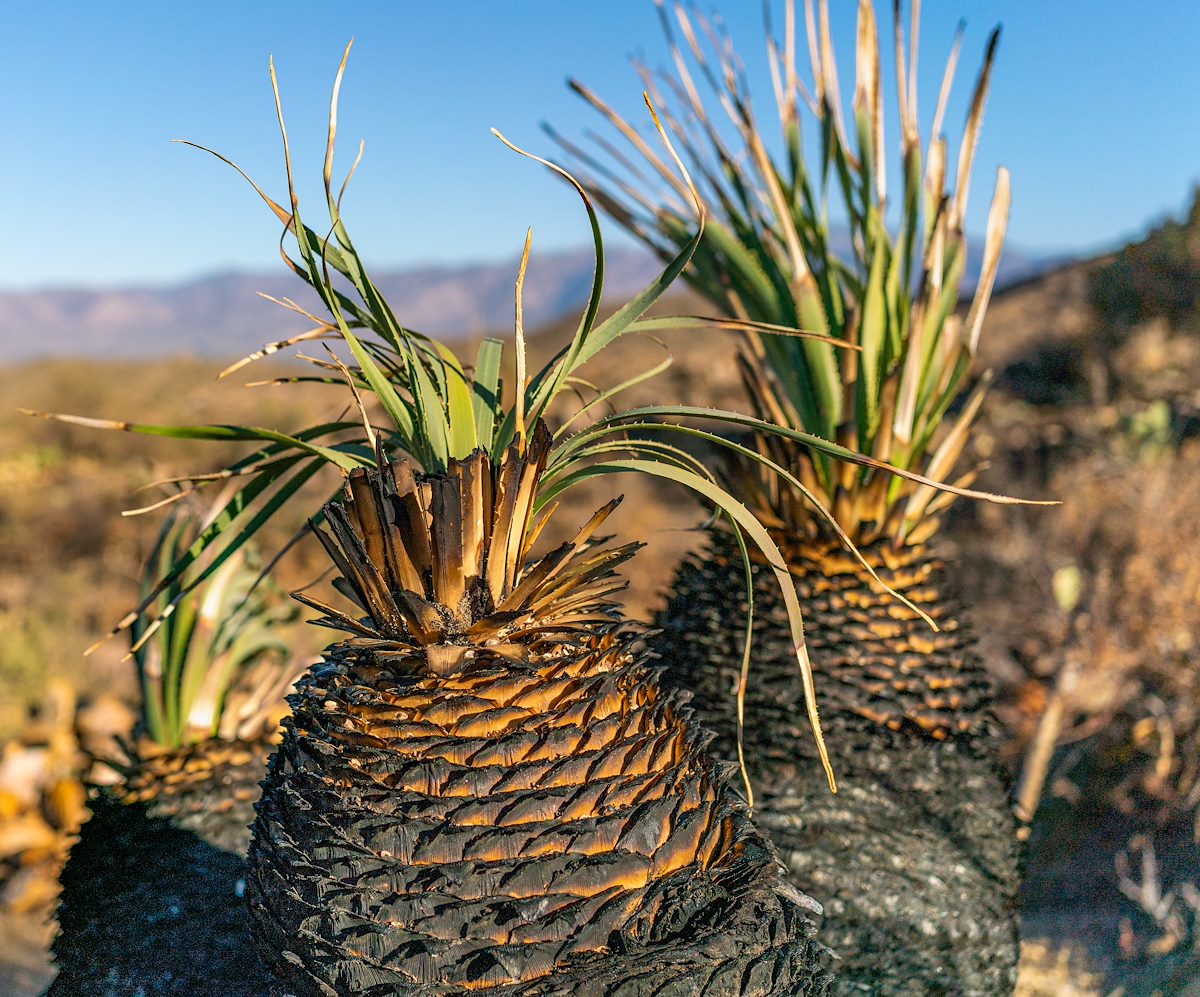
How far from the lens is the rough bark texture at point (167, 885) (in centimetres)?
204

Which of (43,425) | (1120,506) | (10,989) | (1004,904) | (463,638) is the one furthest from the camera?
(43,425)

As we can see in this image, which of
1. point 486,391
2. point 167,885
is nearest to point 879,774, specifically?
point 486,391

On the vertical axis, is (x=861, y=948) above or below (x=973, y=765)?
below

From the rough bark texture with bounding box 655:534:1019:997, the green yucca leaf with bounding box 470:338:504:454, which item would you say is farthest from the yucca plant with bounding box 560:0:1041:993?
the green yucca leaf with bounding box 470:338:504:454

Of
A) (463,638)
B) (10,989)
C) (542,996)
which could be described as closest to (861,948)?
(542,996)

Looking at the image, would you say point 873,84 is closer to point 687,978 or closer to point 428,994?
point 687,978

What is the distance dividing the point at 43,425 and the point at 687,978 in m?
16.4

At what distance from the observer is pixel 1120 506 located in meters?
6.09

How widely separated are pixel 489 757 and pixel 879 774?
120 centimetres

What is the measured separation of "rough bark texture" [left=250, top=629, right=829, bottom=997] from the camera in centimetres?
133

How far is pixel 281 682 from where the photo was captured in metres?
3.04

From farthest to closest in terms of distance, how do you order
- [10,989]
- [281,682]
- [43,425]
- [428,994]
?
1. [43,425]
2. [10,989]
3. [281,682]
4. [428,994]

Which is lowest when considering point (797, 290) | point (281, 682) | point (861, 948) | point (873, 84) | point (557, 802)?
point (861, 948)

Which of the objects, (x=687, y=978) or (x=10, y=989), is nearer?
(x=687, y=978)
